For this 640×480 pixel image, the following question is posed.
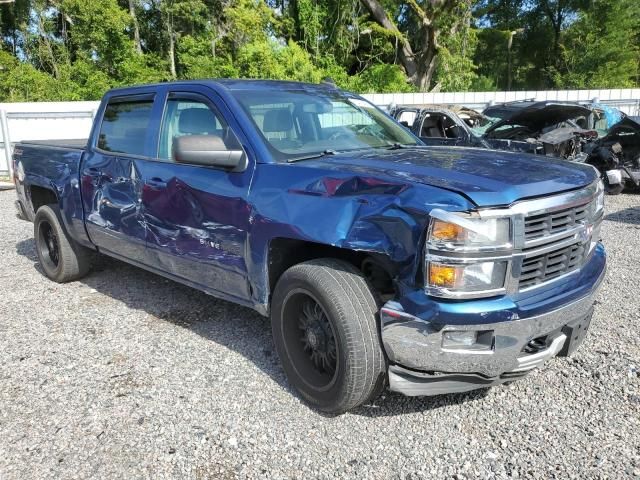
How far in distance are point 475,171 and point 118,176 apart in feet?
9.28

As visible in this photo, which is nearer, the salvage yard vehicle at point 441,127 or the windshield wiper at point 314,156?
the windshield wiper at point 314,156

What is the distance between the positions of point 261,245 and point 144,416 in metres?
1.18

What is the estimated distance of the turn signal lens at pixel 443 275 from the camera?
239 cm

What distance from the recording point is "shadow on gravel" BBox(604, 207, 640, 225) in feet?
25.4

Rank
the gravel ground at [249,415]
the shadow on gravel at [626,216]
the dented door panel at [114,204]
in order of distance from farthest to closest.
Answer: the shadow on gravel at [626,216], the dented door panel at [114,204], the gravel ground at [249,415]

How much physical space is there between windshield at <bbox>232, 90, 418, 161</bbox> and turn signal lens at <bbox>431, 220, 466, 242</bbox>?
119cm

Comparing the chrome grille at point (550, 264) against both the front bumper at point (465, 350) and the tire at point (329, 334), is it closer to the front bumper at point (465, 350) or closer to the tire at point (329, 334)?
the front bumper at point (465, 350)

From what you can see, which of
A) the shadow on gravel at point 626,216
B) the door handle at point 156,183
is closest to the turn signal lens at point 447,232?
the door handle at point 156,183

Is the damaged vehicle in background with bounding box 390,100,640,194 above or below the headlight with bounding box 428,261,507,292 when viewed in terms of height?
below

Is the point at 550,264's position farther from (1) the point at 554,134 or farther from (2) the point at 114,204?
(1) the point at 554,134

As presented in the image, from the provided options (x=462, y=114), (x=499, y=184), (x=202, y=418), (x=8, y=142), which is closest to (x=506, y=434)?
(x=499, y=184)

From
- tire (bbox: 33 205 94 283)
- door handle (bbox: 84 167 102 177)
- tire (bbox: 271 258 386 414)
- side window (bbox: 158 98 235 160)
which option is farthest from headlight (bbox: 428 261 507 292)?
tire (bbox: 33 205 94 283)

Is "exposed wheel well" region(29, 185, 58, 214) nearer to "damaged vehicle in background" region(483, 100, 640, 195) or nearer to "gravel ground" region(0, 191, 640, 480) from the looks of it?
"gravel ground" region(0, 191, 640, 480)

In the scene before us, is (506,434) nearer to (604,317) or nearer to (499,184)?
(499,184)
